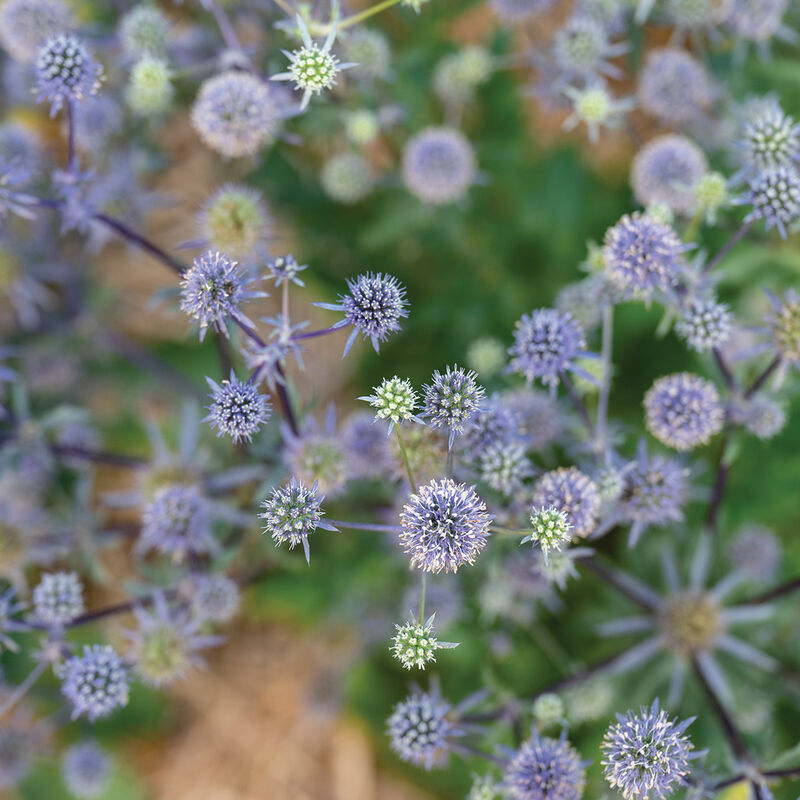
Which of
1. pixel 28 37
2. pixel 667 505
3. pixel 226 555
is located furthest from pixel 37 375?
pixel 667 505

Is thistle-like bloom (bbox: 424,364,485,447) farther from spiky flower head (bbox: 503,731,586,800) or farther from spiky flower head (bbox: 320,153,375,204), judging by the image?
spiky flower head (bbox: 320,153,375,204)

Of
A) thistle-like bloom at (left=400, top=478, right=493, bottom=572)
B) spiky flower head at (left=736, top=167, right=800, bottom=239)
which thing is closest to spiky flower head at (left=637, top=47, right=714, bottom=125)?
spiky flower head at (left=736, top=167, right=800, bottom=239)

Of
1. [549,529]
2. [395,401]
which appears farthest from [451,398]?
[549,529]

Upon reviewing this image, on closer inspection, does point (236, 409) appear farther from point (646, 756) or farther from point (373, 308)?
point (646, 756)

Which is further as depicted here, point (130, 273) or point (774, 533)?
point (130, 273)

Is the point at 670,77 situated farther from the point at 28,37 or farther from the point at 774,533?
the point at 28,37

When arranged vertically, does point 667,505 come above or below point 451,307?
below
